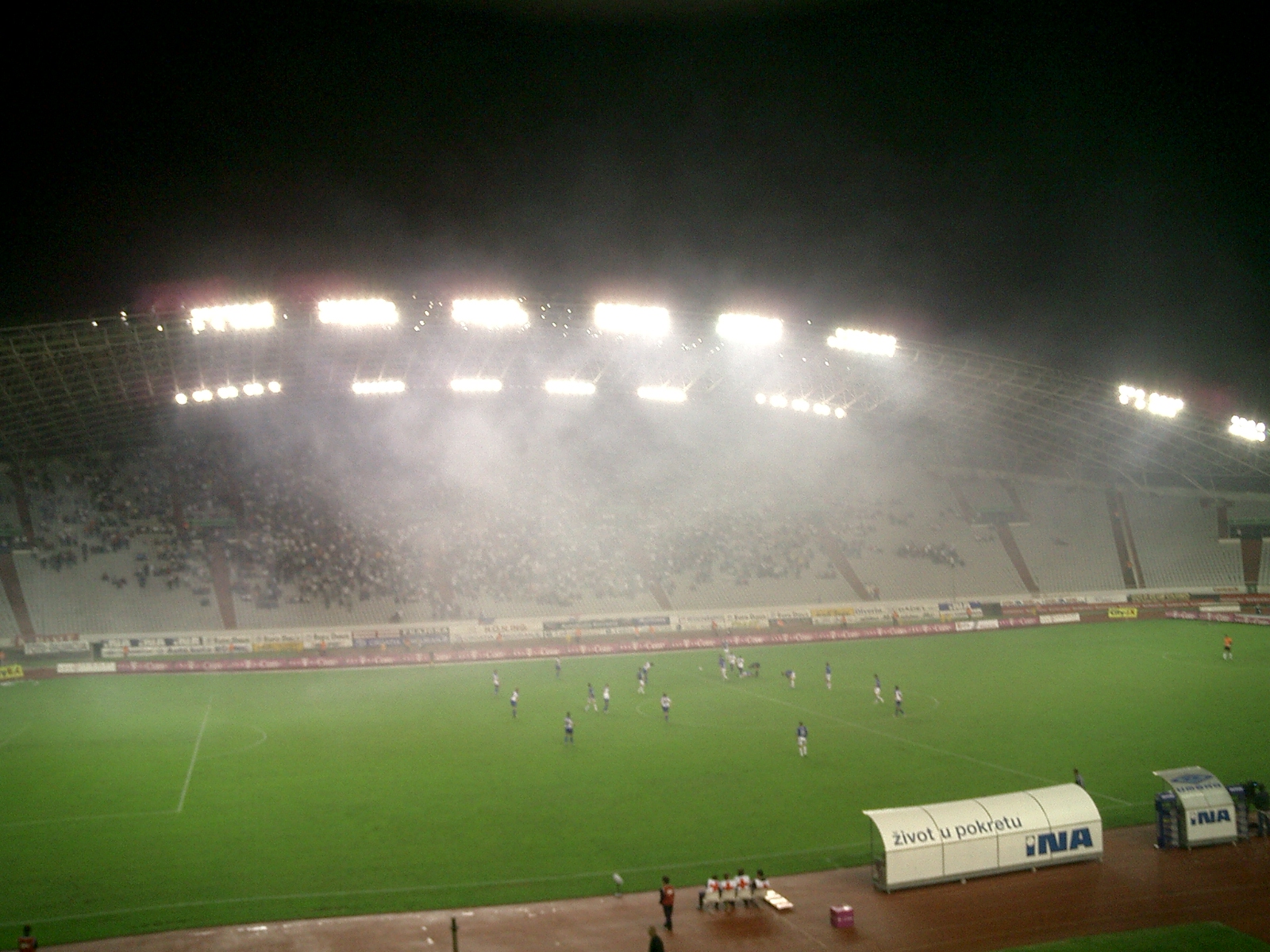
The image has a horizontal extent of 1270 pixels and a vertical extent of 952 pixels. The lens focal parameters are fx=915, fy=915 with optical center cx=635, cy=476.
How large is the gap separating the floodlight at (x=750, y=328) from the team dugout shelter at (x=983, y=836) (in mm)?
27425

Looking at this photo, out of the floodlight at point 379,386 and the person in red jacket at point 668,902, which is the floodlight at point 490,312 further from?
the person in red jacket at point 668,902

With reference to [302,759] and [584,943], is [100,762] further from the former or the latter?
[584,943]

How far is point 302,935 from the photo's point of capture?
14656 mm

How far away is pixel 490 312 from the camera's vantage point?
3956 centimetres

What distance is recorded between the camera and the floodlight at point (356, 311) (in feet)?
125

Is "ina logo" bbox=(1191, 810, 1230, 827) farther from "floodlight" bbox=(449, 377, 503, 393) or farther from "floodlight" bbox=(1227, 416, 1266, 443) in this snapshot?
"floodlight" bbox=(449, 377, 503, 393)

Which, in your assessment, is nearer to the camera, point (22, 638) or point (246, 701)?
point (246, 701)

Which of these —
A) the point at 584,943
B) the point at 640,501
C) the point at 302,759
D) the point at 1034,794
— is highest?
the point at 640,501

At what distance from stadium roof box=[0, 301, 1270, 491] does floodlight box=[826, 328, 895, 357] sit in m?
0.91

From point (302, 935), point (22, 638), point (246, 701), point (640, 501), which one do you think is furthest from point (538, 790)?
point (640, 501)

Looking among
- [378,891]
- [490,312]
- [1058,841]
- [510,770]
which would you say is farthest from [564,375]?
[1058,841]

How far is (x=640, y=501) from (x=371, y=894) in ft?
155

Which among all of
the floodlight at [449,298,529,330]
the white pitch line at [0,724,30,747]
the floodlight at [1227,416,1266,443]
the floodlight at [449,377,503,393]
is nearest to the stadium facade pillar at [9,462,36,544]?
the white pitch line at [0,724,30,747]

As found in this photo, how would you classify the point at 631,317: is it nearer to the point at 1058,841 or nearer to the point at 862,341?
the point at 862,341
